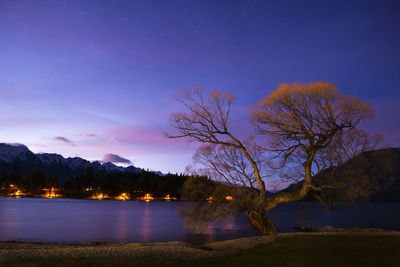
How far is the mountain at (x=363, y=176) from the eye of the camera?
1908cm

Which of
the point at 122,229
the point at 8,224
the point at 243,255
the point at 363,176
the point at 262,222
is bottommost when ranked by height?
the point at 122,229

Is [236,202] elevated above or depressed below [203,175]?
below

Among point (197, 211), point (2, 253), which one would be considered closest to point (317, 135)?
point (197, 211)

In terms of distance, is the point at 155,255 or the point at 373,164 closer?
the point at 155,255

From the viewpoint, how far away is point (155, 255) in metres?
12.5

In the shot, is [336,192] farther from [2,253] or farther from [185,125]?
[2,253]

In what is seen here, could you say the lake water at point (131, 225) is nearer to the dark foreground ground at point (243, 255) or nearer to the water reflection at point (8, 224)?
the water reflection at point (8, 224)

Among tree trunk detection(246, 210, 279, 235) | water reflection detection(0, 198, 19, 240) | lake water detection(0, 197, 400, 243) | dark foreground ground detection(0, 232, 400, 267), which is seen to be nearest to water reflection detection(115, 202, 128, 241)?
lake water detection(0, 197, 400, 243)

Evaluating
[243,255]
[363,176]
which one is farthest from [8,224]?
[363,176]

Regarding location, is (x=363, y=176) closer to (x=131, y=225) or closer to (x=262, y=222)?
(x=262, y=222)

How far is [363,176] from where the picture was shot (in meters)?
19.2

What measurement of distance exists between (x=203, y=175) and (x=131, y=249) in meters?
9.10

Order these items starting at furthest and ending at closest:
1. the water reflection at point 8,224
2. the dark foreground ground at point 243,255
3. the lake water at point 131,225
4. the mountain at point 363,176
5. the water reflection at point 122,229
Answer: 1. the water reflection at point 8,224
2. the water reflection at point 122,229
3. the lake water at point 131,225
4. the mountain at point 363,176
5. the dark foreground ground at point 243,255

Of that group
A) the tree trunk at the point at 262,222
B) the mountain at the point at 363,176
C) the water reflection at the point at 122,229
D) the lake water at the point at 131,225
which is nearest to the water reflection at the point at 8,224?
the lake water at the point at 131,225
